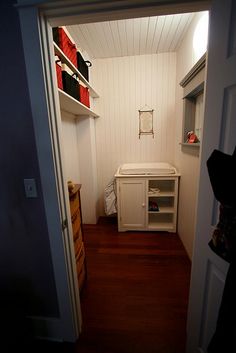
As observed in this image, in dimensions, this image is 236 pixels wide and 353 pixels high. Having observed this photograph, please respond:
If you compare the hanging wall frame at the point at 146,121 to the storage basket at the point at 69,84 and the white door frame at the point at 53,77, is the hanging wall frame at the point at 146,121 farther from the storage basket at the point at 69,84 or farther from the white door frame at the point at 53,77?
the white door frame at the point at 53,77

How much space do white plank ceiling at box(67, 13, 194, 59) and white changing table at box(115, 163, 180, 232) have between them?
5.48 ft

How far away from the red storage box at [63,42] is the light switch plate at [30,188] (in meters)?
1.20

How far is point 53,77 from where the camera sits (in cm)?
89

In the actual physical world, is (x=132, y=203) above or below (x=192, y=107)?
below

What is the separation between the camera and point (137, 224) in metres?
2.58

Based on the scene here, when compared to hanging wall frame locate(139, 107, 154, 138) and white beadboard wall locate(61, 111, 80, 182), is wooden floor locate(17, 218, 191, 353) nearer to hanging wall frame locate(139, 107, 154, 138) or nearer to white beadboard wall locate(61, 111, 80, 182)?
white beadboard wall locate(61, 111, 80, 182)

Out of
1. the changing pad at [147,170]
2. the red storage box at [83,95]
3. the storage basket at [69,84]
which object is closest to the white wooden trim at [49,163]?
the storage basket at [69,84]

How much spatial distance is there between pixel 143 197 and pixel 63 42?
1972mm

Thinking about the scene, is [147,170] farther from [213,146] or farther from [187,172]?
[213,146]

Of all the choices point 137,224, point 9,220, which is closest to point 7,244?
point 9,220

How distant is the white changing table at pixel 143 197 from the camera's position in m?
2.42

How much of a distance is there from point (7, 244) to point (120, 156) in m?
2.17

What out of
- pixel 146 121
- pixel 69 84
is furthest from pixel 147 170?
pixel 69 84

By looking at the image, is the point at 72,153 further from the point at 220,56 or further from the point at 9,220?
the point at 220,56
